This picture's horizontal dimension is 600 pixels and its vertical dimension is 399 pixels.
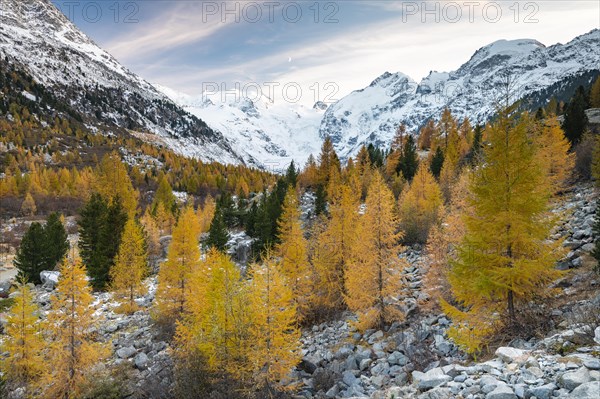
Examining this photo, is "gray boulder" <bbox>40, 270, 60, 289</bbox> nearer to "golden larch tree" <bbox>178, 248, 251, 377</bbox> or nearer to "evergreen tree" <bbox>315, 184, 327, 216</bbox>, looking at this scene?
"golden larch tree" <bbox>178, 248, 251, 377</bbox>

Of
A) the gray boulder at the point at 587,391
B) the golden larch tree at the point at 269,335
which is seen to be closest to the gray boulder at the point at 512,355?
the gray boulder at the point at 587,391

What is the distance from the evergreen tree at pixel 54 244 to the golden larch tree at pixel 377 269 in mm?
37829

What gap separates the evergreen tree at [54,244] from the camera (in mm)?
42438

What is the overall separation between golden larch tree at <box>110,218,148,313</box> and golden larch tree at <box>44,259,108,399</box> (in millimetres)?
13019

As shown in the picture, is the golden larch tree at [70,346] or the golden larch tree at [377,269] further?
the golden larch tree at [377,269]

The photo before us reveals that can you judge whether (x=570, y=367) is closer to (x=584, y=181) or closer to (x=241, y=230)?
(x=584, y=181)

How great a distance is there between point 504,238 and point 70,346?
20.1 meters

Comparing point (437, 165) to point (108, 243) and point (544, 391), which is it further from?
point (544, 391)

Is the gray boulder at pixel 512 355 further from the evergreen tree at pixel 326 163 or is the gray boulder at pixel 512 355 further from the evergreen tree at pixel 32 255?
the evergreen tree at pixel 326 163

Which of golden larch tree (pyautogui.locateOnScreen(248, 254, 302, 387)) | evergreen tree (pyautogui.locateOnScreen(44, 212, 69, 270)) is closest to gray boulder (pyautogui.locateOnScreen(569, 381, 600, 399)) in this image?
golden larch tree (pyautogui.locateOnScreen(248, 254, 302, 387))

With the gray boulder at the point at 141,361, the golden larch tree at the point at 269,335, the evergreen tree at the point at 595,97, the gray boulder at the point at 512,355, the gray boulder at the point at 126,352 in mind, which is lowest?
the gray boulder at the point at 126,352

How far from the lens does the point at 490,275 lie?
40.0 ft

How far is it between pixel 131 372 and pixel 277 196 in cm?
3731

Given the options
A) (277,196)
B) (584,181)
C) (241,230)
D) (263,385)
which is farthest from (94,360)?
(241,230)
